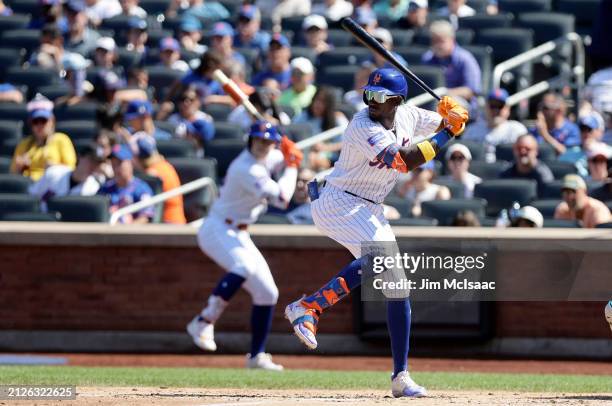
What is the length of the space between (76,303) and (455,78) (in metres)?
4.37

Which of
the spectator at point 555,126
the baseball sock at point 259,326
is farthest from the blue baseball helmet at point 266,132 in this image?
the spectator at point 555,126

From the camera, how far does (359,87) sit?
14.1 m

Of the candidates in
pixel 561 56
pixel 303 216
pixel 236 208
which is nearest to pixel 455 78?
pixel 561 56

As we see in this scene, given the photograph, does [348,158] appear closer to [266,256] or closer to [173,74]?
[266,256]

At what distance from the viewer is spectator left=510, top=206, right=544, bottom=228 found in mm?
11625

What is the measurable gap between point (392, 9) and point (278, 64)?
1926 mm

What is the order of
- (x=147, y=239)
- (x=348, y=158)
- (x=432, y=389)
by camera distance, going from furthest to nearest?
(x=147, y=239), (x=432, y=389), (x=348, y=158)

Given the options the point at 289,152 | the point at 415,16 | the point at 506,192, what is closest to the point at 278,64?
the point at 415,16

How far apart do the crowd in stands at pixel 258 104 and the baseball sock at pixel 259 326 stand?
1518 millimetres

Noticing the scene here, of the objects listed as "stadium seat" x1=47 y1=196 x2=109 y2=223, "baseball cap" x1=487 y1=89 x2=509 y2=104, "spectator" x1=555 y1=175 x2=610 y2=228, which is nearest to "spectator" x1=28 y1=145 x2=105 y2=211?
"stadium seat" x1=47 y1=196 x2=109 y2=223

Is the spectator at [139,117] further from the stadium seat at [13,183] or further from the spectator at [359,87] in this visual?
the spectator at [359,87]

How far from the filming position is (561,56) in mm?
14570

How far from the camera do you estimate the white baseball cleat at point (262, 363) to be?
35.9 feet

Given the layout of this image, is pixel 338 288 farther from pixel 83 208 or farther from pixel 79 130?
pixel 79 130
